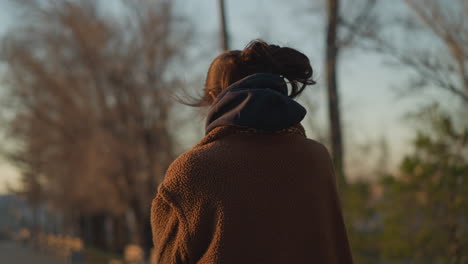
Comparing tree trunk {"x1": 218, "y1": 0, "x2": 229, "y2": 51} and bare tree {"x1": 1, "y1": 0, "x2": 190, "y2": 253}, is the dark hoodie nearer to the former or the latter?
tree trunk {"x1": 218, "y1": 0, "x2": 229, "y2": 51}

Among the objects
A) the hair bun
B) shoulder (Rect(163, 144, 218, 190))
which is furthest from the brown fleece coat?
the hair bun

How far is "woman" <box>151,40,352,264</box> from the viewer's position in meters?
1.74

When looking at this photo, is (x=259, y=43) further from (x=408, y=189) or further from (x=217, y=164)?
(x=408, y=189)

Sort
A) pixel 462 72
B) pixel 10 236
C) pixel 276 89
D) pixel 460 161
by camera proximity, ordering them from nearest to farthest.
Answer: pixel 276 89 → pixel 462 72 → pixel 460 161 → pixel 10 236

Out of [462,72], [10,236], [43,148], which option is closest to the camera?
[462,72]

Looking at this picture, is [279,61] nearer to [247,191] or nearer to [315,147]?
[315,147]

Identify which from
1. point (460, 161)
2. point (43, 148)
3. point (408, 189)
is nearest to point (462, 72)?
point (460, 161)

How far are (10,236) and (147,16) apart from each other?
37961 mm

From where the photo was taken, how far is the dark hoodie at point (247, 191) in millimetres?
1737

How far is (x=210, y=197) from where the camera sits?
1734 millimetres

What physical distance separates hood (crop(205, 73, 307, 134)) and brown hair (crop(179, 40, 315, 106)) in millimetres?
130

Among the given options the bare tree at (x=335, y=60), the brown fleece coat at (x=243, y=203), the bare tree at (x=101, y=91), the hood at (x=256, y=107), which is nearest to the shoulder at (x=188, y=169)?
the brown fleece coat at (x=243, y=203)

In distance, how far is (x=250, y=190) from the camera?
1768 millimetres

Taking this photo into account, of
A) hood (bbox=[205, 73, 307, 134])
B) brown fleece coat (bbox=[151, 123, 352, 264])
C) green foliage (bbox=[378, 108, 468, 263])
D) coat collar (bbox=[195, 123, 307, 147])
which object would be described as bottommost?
green foliage (bbox=[378, 108, 468, 263])
